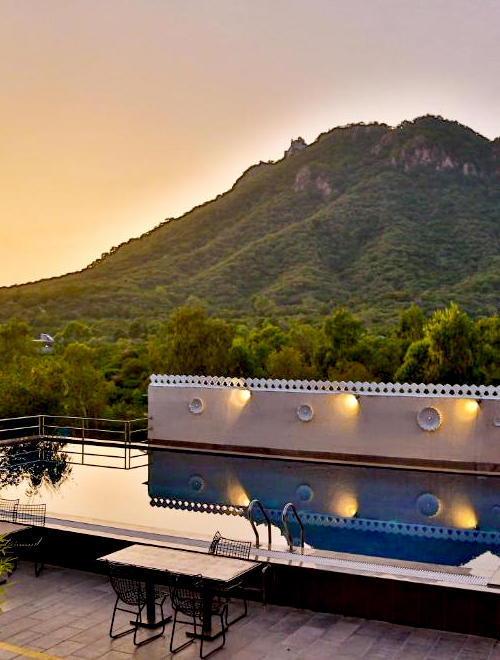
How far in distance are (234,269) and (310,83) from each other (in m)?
15.4

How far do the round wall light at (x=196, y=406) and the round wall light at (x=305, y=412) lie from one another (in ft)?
7.05

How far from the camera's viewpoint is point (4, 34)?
17.8 meters

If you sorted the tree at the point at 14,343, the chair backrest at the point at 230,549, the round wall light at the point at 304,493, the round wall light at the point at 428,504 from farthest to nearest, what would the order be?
the tree at the point at 14,343 < the round wall light at the point at 304,493 < the round wall light at the point at 428,504 < the chair backrest at the point at 230,549

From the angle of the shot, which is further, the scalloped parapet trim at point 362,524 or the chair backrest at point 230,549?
the scalloped parapet trim at point 362,524

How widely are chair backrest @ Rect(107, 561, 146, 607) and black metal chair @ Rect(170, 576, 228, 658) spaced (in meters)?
0.27

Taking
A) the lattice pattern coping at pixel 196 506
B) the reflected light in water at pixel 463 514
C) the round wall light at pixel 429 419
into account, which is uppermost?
the round wall light at pixel 429 419

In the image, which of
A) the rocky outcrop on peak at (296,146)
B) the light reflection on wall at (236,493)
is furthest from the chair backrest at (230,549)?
the rocky outcrop on peak at (296,146)

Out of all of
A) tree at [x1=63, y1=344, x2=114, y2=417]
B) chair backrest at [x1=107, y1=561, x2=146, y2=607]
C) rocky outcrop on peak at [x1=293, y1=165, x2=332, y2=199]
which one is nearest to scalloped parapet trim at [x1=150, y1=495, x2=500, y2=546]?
chair backrest at [x1=107, y1=561, x2=146, y2=607]

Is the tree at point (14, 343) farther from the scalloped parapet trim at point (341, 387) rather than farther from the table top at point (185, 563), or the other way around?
the table top at point (185, 563)

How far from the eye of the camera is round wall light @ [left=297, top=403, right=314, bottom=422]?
14.1 m

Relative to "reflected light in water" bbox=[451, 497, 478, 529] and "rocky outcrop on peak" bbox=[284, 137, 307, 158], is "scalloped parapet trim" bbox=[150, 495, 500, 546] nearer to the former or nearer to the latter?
"reflected light in water" bbox=[451, 497, 478, 529]

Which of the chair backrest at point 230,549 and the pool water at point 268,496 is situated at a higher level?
the chair backrest at point 230,549

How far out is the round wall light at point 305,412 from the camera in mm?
14086

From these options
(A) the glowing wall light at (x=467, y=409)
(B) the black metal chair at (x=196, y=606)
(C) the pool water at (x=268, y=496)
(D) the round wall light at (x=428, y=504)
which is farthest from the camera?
(A) the glowing wall light at (x=467, y=409)
